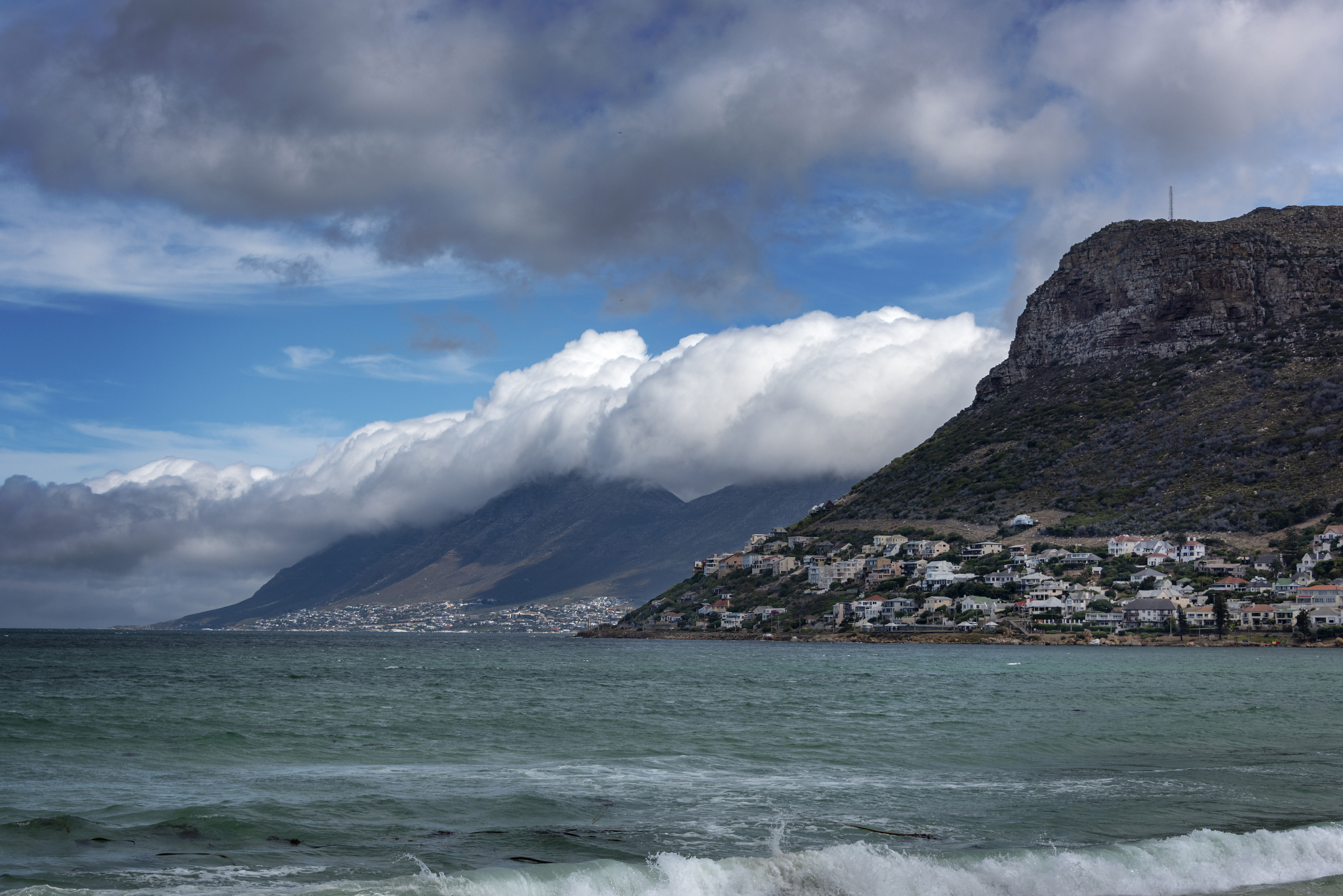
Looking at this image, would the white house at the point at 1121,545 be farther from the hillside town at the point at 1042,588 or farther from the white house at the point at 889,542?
the white house at the point at 889,542

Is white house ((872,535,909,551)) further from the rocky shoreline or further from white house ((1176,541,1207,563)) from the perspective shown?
white house ((1176,541,1207,563))

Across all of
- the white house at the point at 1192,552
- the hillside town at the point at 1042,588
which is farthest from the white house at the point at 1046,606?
the white house at the point at 1192,552

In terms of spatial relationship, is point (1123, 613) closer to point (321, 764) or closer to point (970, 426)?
point (970, 426)

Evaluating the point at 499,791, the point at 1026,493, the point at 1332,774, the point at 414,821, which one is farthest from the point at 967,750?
the point at 1026,493

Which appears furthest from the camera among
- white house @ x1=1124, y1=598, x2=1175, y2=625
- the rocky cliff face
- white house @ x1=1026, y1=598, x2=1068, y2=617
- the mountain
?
the rocky cliff face

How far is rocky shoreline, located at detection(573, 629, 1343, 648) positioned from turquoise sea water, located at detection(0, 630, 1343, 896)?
6641 cm

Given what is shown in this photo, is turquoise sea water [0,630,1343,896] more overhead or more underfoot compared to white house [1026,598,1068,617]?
more overhead

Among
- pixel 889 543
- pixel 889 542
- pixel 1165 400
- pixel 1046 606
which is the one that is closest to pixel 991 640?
pixel 1046 606

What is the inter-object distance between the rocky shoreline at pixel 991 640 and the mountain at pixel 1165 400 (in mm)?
24397

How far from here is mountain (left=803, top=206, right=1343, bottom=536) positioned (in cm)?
13838

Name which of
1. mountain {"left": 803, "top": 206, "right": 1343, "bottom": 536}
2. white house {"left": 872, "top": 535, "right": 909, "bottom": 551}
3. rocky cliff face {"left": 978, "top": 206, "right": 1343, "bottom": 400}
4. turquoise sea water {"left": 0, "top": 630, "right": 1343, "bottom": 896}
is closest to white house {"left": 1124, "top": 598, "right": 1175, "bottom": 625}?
mountain {"left": 803, "top": 206, "right": 1343, "bottom": 536}

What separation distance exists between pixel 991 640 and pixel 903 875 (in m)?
120

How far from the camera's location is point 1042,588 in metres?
137

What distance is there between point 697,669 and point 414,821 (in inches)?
2290
